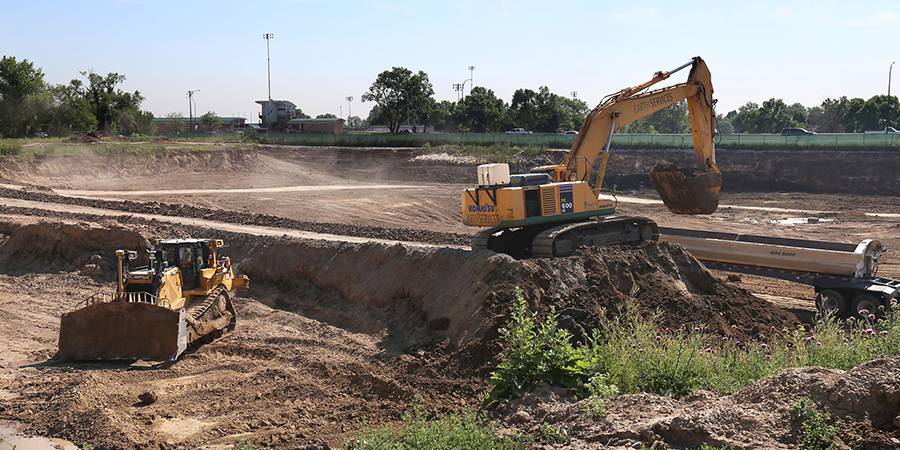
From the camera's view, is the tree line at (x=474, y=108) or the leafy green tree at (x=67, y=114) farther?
the tree line at (x=474, y=108)

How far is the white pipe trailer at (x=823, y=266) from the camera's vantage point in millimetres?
15336

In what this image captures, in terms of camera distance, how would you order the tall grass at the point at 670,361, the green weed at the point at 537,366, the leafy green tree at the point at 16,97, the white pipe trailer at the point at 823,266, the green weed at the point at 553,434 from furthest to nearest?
the leafy green tree at the point at 16,97 → the white pipe trailer at the point at 823,266 → the green weed at the point at 537,366 → the tall grass at the point at 670,361 → the green weed at the point at 553,434

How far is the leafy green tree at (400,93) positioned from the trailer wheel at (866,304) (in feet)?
216

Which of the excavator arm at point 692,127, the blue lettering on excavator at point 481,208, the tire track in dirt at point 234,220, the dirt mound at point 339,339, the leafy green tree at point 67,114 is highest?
the leafy green tree at point 67,114

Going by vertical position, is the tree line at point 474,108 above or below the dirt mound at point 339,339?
above

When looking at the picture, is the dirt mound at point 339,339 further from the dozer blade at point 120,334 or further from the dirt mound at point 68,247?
the dirt mound at point 68,247

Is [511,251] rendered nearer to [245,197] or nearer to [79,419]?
[79,419]

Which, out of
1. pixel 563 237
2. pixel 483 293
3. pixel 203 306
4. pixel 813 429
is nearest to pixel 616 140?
pixel 563 237

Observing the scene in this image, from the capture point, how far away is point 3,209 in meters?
25.7

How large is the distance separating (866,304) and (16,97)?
70078mm

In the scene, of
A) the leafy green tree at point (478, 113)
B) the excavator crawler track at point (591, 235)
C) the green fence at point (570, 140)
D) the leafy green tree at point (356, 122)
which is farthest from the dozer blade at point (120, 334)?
the leafy green tree at point (356, 122)

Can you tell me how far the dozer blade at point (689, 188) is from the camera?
779 inches

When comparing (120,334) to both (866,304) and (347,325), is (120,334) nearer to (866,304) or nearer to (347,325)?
(347,325)

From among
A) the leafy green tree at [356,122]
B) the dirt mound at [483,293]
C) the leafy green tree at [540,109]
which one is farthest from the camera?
the leafy green tree at [356,122]
